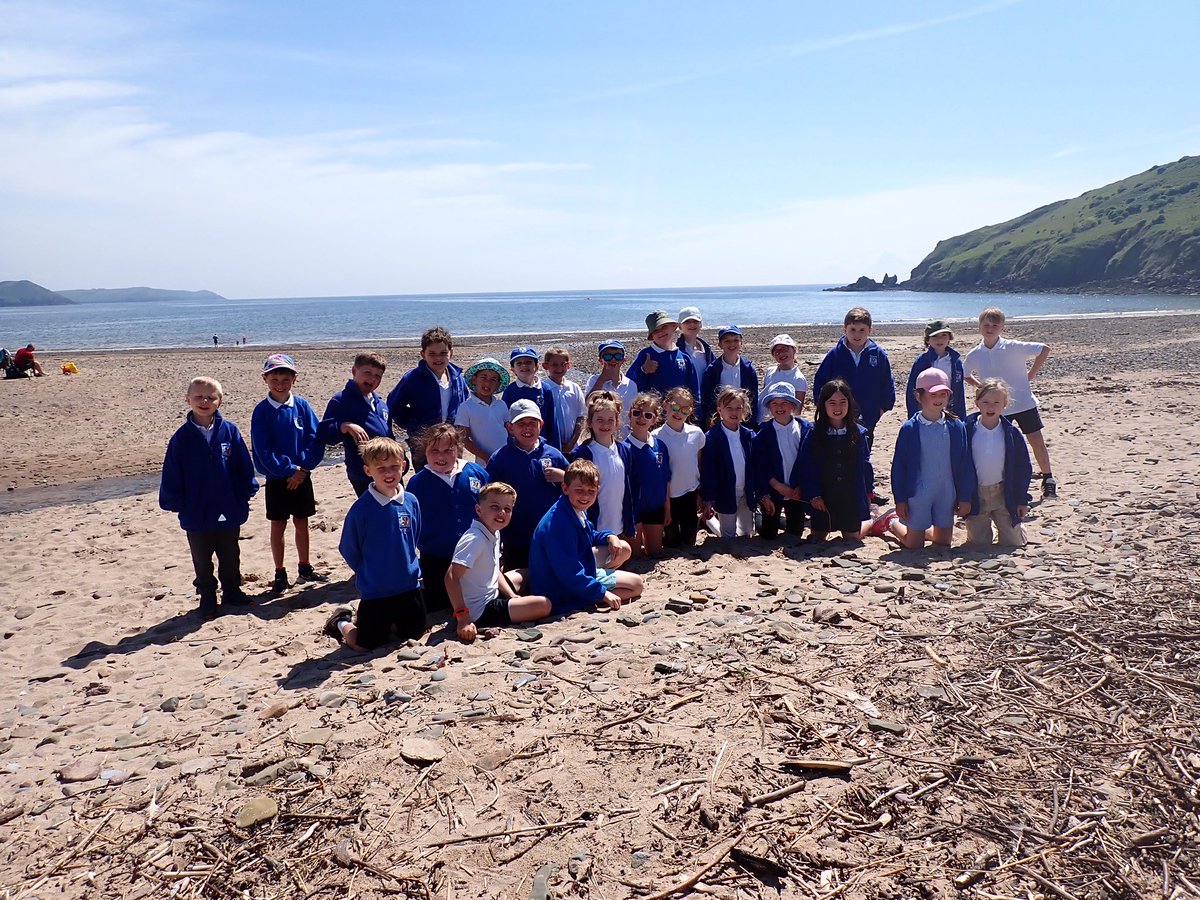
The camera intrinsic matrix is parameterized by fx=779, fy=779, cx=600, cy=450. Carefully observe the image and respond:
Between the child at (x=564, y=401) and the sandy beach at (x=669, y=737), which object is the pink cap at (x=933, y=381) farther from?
the child at (x=564, y=401)

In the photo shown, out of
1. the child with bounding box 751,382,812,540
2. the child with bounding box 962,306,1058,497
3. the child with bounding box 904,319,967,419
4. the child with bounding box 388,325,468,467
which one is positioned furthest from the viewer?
the child with bounding box 962,306,1058,497

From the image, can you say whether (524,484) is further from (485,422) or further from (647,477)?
(647,477)

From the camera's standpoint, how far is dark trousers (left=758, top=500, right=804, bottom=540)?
816 cm

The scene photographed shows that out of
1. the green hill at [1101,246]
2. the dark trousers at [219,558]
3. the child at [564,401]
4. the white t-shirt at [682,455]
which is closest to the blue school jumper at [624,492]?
the white t-shirt at [682,455]

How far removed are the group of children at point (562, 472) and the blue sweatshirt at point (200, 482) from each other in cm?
1

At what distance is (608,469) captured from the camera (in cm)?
726

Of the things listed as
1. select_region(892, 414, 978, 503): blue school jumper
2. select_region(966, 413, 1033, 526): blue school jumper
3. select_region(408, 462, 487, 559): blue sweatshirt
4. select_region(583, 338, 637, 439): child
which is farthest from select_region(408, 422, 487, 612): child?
select_region(966, 413, 1033, 526): blue school jumper

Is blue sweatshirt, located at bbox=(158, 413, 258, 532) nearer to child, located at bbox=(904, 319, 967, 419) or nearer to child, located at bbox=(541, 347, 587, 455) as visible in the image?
child, located at bbox=(541, 347, 587, 455)

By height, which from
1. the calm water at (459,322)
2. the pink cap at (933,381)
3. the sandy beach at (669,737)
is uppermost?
the calm water at (459,322)

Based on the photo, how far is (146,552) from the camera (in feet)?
29.8

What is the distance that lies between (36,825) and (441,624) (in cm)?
294

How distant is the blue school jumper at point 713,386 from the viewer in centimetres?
911

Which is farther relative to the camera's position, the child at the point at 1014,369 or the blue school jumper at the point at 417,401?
the child at the point at 1014,369

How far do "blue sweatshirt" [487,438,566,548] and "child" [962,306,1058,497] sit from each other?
17.4 ft
